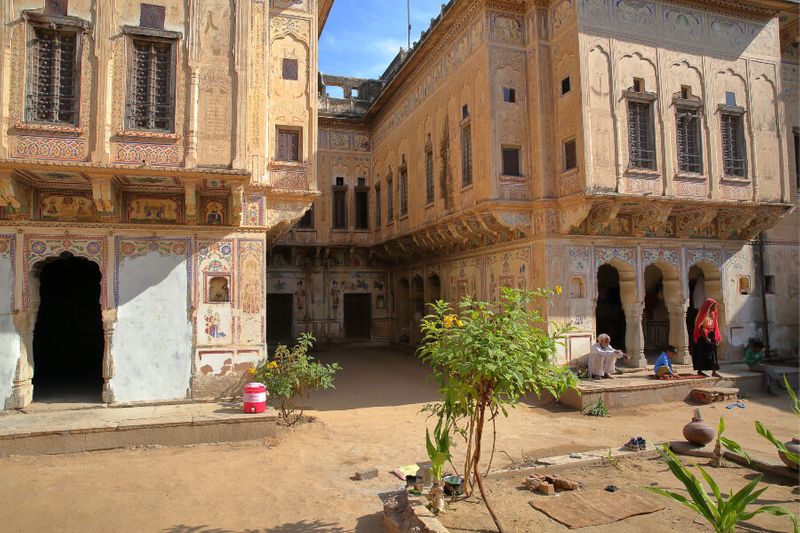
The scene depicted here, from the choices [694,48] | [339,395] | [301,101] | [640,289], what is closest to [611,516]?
[339,395]

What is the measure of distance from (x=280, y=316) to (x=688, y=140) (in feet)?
51.0

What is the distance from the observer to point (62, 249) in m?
9.88

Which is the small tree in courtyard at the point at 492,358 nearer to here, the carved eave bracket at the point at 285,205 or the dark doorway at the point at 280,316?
the carved eave bracket at the point at 285,205

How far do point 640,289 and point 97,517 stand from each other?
1231 cm

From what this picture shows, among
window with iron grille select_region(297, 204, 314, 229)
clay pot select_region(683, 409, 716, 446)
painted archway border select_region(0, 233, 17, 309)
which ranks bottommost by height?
clay pot select_region(683, 409, 716, 446)

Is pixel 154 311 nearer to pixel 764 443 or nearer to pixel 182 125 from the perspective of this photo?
pixel 182 125

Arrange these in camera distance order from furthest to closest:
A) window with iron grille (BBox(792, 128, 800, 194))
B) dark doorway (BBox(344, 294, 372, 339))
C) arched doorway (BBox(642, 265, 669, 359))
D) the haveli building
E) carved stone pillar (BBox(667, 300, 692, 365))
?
Answer: dark doorway (BBox(344, 294, 372, 339))
arched doorway (BBox(642, 265, 669, 359))
window with iron grille (BBox(792, 128, 800, 194))
carved stone pillar (BBox(667, 300, 692, 365))
the haveli building

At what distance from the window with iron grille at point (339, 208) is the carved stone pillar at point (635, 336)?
39.7ft

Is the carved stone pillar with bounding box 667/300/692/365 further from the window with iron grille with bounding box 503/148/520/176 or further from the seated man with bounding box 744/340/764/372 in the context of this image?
the window with iron grille with bounding box 503/148/520/176

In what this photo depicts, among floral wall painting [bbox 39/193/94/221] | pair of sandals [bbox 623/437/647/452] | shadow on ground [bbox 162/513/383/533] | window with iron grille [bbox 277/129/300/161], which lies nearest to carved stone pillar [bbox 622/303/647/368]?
pair of sandals [bbox 623/437/647/452]

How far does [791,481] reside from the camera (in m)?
6.72

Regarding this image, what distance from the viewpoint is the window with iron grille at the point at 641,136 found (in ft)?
42.2

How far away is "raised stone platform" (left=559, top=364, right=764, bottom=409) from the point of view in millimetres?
11462

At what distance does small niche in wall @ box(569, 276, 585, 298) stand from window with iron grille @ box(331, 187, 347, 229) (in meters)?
11.4
